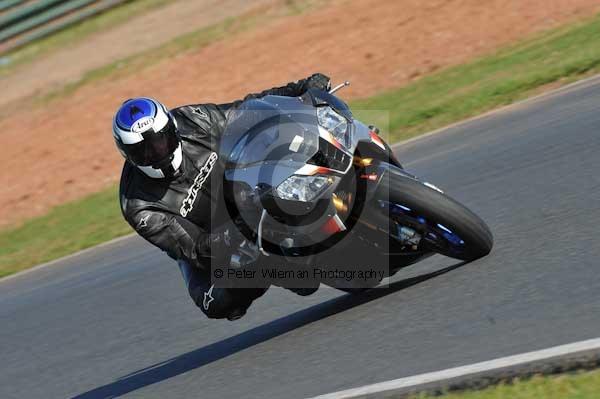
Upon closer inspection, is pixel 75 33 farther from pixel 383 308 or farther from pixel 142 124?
pixel 383 308

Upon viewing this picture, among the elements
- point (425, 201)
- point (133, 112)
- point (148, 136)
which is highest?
point (133, 112)

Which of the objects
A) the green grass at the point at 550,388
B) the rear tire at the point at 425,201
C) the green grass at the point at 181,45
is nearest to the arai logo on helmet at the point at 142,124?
the rear tire at the point at 425,201

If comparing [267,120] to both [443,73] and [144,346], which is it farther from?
[443,73]

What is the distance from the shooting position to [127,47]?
18.8 m

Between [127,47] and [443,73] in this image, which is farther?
[127,47]

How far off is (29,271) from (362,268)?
5.63 meters

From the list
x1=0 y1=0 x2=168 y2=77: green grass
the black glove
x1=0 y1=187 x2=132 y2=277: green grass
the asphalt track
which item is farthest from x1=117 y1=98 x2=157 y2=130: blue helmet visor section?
x1=0 y1=0 x2=168 y2=77: green grass

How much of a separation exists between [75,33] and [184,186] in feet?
50.5

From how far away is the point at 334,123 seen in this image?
5.02 m

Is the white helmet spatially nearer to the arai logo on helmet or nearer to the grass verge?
the arai logo on helmet

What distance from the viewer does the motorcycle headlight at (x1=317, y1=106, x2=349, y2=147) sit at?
495cm

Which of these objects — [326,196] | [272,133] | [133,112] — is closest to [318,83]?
[272,133]

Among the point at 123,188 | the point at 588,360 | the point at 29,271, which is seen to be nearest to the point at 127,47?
the point at 29,271

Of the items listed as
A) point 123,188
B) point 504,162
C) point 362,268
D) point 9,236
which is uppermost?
point 123,188
